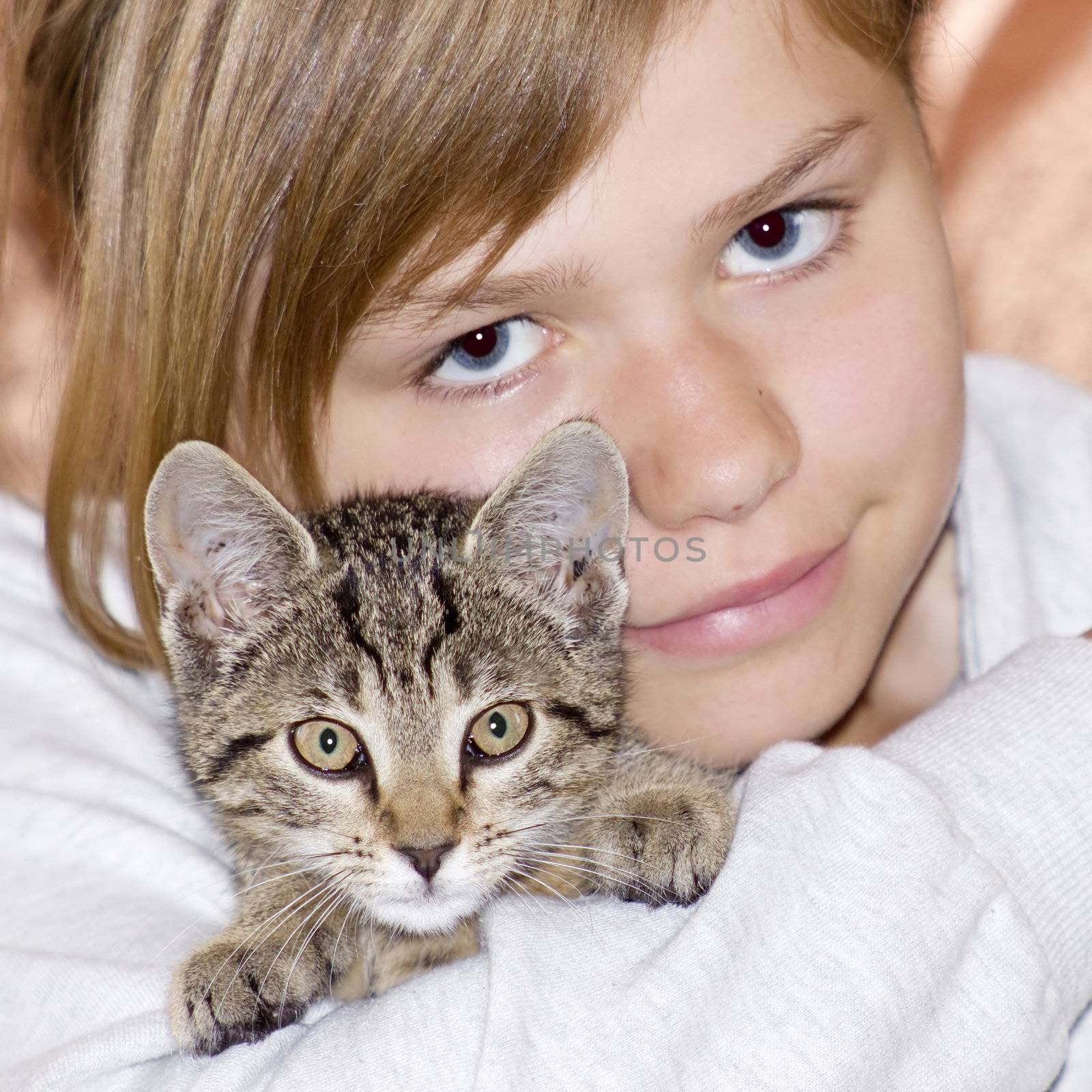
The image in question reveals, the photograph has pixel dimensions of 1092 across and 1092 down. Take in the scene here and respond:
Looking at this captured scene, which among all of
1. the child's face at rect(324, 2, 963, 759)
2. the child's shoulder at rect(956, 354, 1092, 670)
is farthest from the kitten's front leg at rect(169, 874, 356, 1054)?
the child's shoulder at rect(956, 354, 1092, 670)

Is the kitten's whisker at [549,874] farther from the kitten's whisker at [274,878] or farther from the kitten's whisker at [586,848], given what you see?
the kitten's whisker at [274,878]

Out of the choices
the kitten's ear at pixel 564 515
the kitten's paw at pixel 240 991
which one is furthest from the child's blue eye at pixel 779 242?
the kitten's paw at pixel 240 991

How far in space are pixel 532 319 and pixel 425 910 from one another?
817mm

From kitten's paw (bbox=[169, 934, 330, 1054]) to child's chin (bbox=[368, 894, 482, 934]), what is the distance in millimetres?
107

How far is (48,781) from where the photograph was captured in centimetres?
179

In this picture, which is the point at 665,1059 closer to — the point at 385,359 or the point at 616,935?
the point at 616,935

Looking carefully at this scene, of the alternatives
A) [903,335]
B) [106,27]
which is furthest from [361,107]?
[903,335]

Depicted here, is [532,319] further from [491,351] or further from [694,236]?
[694,236]

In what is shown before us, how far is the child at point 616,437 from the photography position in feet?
4.53

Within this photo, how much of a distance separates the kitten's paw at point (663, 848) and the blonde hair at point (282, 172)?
0.74 meters

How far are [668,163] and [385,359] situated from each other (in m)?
0.48

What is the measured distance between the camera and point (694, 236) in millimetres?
1555

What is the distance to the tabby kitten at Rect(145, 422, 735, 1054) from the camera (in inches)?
57.9

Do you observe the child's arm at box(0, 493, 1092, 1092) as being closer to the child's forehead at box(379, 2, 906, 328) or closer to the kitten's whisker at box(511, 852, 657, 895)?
the kitten's whisker at box(511, 852, 657, 895)
